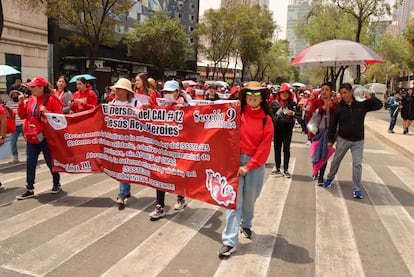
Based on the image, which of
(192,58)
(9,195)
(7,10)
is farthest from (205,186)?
(192,58)

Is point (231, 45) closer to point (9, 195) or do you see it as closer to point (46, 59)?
point (46, 59)

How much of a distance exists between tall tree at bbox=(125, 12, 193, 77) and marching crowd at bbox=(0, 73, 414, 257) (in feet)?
108

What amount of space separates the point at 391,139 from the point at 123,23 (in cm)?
3870

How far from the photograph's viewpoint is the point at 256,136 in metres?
4.17

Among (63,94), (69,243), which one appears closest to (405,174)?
(69,243)

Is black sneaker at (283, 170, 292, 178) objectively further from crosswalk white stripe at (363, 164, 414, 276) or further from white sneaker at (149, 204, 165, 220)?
white sneaker at (149, 204, 165, 220)

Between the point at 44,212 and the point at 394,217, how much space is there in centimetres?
491

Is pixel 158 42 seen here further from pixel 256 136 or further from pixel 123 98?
pixel 256 136

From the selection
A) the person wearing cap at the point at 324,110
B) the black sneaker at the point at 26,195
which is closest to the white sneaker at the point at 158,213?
the black sneaker at the point at 26,195

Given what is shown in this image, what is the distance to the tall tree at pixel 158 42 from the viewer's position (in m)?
40.8

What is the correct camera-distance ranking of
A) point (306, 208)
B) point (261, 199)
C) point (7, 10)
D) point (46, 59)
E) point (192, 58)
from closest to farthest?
point (306, 208) → point (261, 199) → point (7, 10) → point (46, 59) → point (192, 58)

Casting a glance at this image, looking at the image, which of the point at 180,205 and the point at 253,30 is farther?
the point at 253,30

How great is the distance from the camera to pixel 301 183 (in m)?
7.61

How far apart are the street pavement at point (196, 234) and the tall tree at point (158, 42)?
35230mm
